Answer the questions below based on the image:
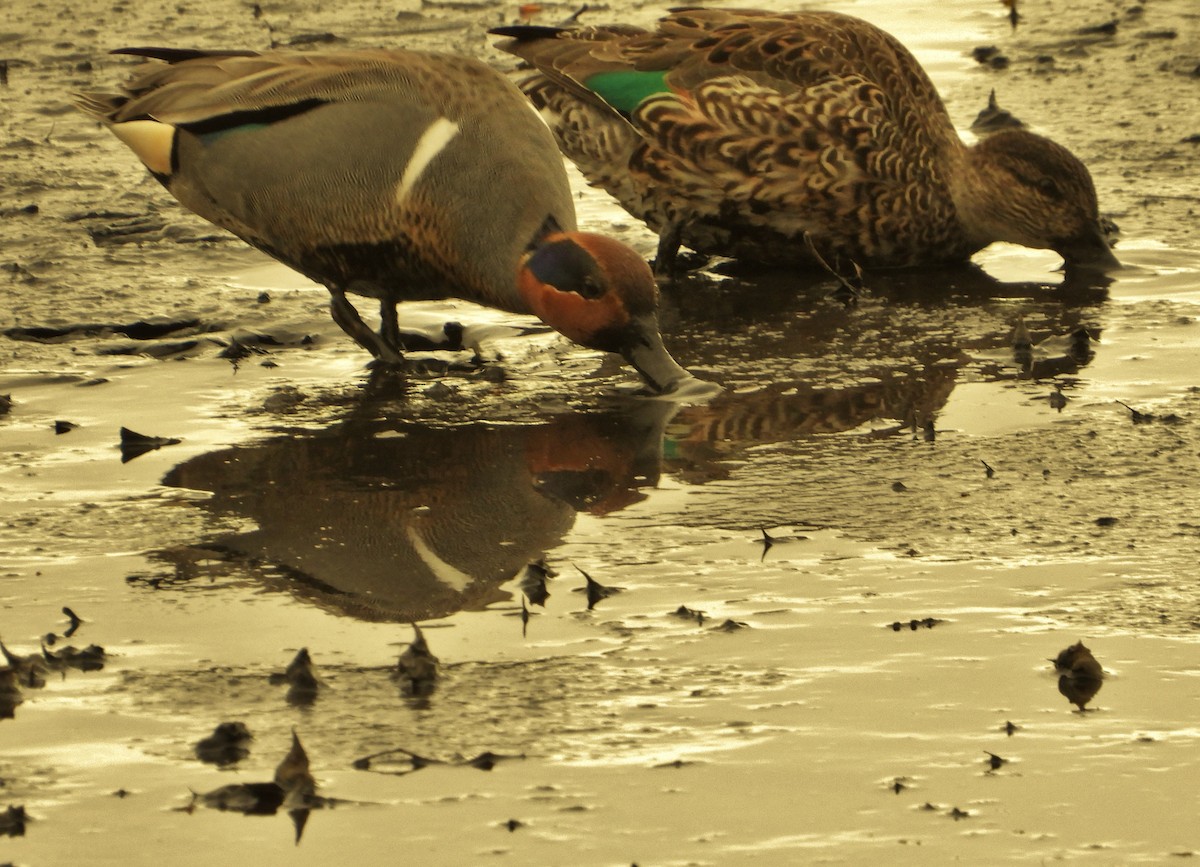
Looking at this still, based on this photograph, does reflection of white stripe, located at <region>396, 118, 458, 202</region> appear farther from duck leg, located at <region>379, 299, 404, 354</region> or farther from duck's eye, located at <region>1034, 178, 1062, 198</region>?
duck's eye, located at <region>1034, 178, 1062, 198</region>

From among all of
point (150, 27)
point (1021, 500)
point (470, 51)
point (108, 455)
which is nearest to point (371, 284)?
point (108, 455)

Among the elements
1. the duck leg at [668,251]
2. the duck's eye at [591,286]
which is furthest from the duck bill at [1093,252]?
the duck's eye at [591,286]

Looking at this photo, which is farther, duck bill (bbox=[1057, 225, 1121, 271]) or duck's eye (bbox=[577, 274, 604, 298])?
duck bill (bbox=[1057, 225, 1121, 271])

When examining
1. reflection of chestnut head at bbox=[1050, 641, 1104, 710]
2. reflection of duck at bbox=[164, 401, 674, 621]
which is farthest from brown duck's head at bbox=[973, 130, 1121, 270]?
reflection of chestnut head at bbox=[1050, 641, 1104, 710]

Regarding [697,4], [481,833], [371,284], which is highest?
[697,4]

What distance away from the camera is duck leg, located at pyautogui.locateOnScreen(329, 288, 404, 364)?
6129 millimetres

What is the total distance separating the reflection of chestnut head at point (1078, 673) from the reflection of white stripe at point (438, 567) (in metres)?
1.34

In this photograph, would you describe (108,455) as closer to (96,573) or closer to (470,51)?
(96,573)

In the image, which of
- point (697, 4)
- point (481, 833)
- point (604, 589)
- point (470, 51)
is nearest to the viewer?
point (481, 833)

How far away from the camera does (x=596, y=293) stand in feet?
18.6

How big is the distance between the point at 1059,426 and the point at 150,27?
6.78 metres

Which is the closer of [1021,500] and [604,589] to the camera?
[604,589]

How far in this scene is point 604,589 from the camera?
4336 millimetres

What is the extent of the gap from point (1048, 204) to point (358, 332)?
2729 millimetres
